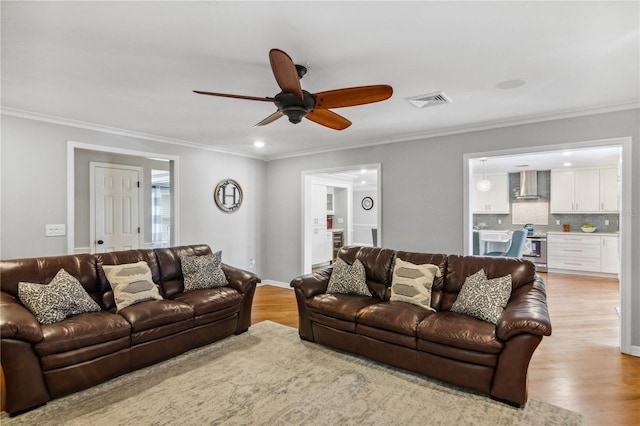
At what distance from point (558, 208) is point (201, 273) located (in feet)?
26.2

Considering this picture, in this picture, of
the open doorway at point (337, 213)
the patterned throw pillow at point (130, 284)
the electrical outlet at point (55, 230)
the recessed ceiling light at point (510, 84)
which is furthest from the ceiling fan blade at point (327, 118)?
the electrical outlet at point (55, 230)

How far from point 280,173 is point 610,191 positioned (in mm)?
7083

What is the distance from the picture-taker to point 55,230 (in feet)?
13.0

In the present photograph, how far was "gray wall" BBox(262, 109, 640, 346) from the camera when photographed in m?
3.42

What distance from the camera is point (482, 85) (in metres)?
2.96

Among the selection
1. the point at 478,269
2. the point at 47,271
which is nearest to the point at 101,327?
the point at 47,271

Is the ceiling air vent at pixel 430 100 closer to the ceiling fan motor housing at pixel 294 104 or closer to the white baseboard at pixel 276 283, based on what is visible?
the ceiling fan motor housing at pixel 294 104

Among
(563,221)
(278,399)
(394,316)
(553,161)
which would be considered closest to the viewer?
(278,399)

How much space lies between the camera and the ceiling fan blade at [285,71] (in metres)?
1.78

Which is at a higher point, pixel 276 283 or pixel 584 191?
pixel 584 191

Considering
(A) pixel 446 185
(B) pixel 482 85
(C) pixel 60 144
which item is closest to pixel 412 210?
(A) pixel 446 185

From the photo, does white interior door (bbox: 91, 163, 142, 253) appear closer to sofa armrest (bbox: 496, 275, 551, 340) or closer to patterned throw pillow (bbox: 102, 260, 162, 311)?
patterned throw pillow (bbox: 102, 260, 162, 311)

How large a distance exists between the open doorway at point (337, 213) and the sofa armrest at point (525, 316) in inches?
155

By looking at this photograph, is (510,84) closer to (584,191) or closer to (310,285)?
(310,285)
